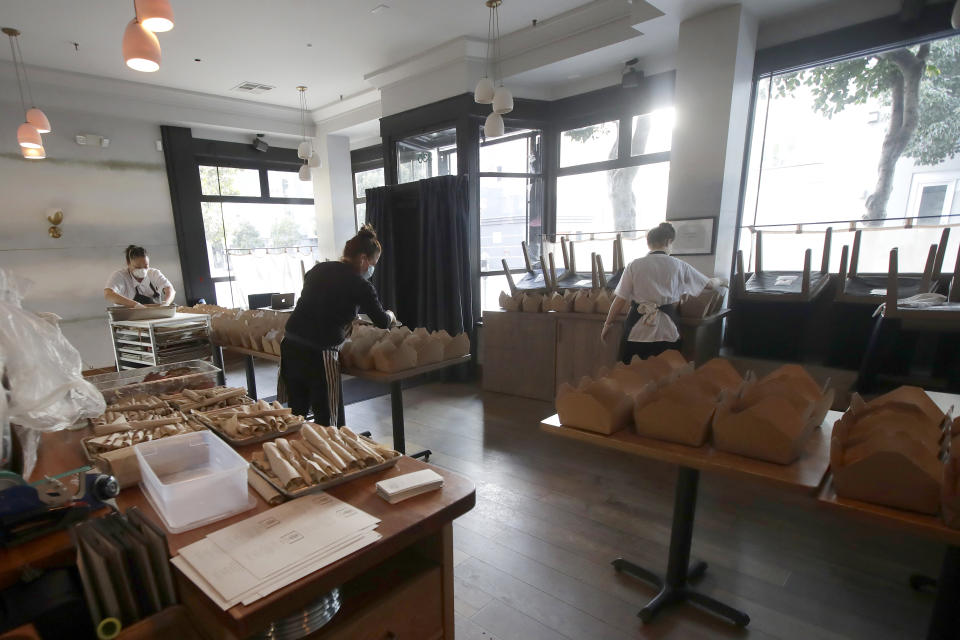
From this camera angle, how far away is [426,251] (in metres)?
4.83

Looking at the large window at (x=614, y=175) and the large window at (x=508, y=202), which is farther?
the large window at (x=508, y=202)

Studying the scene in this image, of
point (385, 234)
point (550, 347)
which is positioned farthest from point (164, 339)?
point (550, 347)

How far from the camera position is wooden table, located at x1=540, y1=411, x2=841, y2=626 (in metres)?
1.19

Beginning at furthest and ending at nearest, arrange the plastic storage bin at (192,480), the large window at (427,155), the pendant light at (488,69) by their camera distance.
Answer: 1. the large window at (427,155)
2. the pendant light at (488,69)
3. the plastic storage bin at (192,480)

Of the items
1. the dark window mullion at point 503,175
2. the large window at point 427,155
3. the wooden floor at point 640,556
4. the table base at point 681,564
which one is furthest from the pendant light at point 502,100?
the table base at point 681,564

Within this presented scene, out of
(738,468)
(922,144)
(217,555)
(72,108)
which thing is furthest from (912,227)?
(72,108)

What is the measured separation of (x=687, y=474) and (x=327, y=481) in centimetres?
137

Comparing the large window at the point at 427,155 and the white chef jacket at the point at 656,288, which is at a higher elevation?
the large window at the point at 427,155

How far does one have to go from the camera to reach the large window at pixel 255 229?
648 cm

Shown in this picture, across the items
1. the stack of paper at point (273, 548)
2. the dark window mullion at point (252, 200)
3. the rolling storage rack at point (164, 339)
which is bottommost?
the rolling storage rack at point (164, 339)

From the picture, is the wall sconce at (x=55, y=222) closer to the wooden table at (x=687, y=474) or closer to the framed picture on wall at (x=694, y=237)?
the wooden table at (x=687, y=474)

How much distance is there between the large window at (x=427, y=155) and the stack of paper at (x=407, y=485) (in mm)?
4369

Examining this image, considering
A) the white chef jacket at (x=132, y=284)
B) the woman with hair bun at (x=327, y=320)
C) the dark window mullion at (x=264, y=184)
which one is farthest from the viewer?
the dark window mullion at (x=264, y=184)

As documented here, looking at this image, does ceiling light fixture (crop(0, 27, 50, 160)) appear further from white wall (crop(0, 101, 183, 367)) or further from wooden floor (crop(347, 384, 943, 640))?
wooden floor (crop(347, 384, 943, 640))
